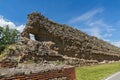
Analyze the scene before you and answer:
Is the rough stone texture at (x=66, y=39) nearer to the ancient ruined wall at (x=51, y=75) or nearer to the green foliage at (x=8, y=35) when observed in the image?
the ancient ruined wall at (x=51, y=75)

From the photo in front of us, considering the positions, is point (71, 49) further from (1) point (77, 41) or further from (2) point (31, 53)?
(2) point (31, 53)

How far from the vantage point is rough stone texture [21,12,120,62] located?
24734mm

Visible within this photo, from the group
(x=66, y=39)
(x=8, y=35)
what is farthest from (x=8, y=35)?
(x=66, y=39)

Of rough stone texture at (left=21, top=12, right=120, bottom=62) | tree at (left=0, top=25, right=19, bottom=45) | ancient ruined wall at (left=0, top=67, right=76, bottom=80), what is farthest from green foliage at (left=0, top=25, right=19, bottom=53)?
ancient ruined wall at (left=0, top=67, right=76, bottom=80)

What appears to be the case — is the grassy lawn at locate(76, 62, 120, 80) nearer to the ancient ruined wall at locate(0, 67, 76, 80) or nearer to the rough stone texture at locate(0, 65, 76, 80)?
the ancient ruined wall at locate(0, 67, 76, 80)

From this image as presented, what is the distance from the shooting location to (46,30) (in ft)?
83.9

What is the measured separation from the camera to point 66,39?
27578 mm

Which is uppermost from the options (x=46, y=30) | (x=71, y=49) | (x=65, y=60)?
(x=46, y=30)

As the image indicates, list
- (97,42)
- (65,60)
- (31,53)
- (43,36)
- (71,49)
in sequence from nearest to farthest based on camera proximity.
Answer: (31,53) < (65,60) < (43,36) < (71,49) < (97,42)

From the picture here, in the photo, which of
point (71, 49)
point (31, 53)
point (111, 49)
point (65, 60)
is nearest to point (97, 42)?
point (111, 49)

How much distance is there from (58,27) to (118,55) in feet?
45.9

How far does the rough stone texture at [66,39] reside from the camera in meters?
24.7

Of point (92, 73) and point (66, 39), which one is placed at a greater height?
point (66, 39)

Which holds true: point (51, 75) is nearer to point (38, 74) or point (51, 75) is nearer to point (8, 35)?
point (38, 74)
